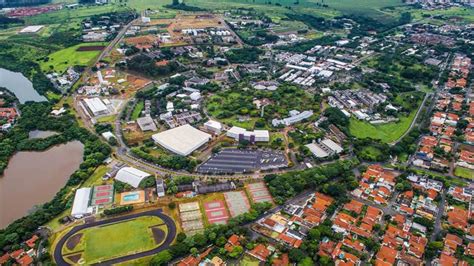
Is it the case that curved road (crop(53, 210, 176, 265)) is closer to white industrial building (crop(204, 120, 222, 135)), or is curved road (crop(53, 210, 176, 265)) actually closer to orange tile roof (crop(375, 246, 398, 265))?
white industrial building (crop(204, 120, 222, 135))

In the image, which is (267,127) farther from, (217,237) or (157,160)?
(217,237)

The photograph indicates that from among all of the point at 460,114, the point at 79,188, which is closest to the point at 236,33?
the point at 460,114

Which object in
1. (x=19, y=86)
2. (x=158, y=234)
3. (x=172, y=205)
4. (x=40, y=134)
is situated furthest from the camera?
(x=19, y=86)

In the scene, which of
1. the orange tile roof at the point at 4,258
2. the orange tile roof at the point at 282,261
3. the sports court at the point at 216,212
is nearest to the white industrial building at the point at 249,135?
the sports court at the point at 216,212

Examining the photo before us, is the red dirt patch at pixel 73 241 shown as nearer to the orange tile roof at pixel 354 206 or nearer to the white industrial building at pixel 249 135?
the white industrial building at pixel 249 135

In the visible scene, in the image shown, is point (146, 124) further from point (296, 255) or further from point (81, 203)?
point (296, 255)

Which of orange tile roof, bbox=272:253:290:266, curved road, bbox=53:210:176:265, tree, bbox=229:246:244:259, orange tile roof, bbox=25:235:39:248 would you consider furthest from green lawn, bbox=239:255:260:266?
orange tile roof, bbox=25:235:39:248

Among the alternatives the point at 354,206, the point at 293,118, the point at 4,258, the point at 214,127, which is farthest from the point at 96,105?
the point at 354,206
